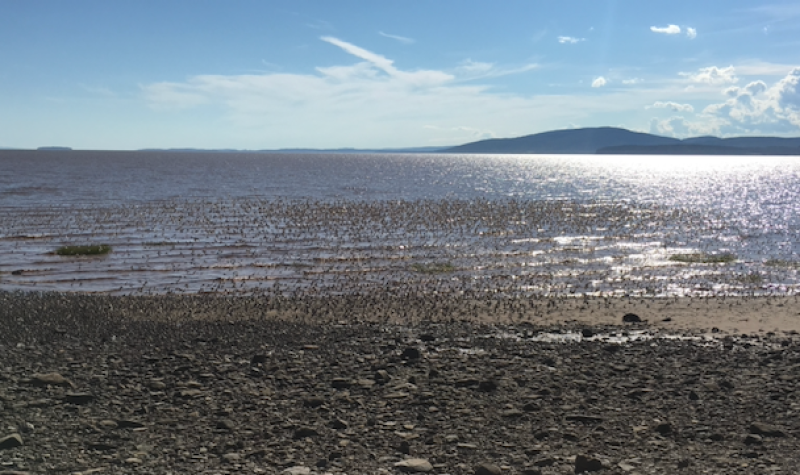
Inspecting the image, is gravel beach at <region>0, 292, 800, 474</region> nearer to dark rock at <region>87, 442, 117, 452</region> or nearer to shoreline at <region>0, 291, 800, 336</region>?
dark rock at <region>87, 442, 117, 452</region>

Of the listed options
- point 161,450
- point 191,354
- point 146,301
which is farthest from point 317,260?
point 161,450

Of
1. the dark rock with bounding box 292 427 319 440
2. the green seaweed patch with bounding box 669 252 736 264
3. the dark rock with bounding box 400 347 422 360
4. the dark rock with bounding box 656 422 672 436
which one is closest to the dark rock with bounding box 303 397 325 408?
the dark rock with bounding box 292 427 319 440

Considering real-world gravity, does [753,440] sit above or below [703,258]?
below

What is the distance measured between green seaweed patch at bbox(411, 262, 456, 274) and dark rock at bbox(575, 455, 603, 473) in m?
19.3

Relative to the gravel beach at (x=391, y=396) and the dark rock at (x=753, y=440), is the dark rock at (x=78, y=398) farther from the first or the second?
the dark rock at (x=753, y=440)

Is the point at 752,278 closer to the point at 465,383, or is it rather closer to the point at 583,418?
the point at 465,383

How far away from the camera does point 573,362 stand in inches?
531

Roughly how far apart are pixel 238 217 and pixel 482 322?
108 feet

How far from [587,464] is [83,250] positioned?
29.2 m

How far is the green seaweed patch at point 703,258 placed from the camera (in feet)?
103

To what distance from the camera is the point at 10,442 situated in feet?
28.2

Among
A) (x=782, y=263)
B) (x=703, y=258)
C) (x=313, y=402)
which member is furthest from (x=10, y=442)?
(x=782, y=263)

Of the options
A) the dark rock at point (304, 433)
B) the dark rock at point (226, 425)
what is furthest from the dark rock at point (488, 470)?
the dark rock at point (226, 425)

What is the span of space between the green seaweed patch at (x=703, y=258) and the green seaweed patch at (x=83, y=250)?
91.0ft
